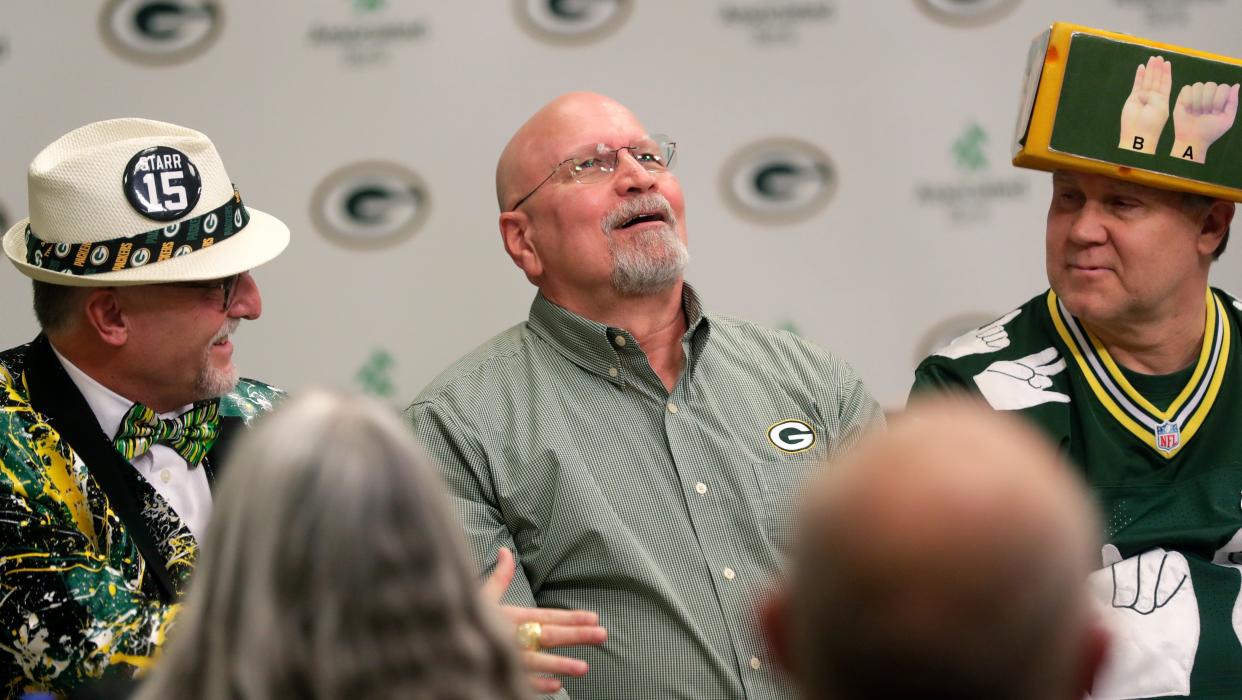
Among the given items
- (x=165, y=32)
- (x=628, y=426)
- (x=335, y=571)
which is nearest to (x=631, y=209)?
(x=628, y=426)

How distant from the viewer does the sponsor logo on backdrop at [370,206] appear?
298 centimetres

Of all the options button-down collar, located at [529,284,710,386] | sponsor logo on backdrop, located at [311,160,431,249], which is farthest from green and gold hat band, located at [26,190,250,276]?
sponsor logo on backdrop, located at [311,160,431,249]

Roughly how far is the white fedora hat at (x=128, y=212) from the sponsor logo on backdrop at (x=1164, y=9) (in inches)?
79.4

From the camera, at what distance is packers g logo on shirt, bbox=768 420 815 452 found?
2.24 metres

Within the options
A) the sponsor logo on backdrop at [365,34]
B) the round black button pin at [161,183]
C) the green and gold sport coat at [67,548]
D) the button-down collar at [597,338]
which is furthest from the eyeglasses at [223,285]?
the sponsor logo on backdrop at [365,34]

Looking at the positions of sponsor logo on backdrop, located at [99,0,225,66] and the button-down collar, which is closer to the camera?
the button-down collar

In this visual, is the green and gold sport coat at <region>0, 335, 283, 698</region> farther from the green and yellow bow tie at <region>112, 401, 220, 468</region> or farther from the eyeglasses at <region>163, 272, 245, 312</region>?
the eyeglasses at <region>163, 272, 245, 312</region>

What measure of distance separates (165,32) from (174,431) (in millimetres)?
1291

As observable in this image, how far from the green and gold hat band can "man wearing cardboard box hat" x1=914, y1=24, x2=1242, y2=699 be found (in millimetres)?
1217

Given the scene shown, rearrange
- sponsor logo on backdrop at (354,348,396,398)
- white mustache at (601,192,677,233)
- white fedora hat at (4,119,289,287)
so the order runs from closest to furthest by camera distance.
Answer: white fedora hat at (4,119,289,287) → white mustache at (601,192,677,233) → sponsor logo on backdrop at (354,348,396,398)

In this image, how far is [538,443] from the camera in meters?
2.14

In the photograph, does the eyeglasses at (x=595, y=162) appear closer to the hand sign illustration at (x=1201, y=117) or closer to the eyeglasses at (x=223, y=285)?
the eyeglasses at (x=223, y=285)

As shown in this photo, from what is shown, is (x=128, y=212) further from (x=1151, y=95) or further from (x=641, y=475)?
(x=1151, y=95)

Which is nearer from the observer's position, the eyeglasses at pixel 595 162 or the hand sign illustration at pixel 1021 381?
the hand sign illustration at pixel 1021 381
